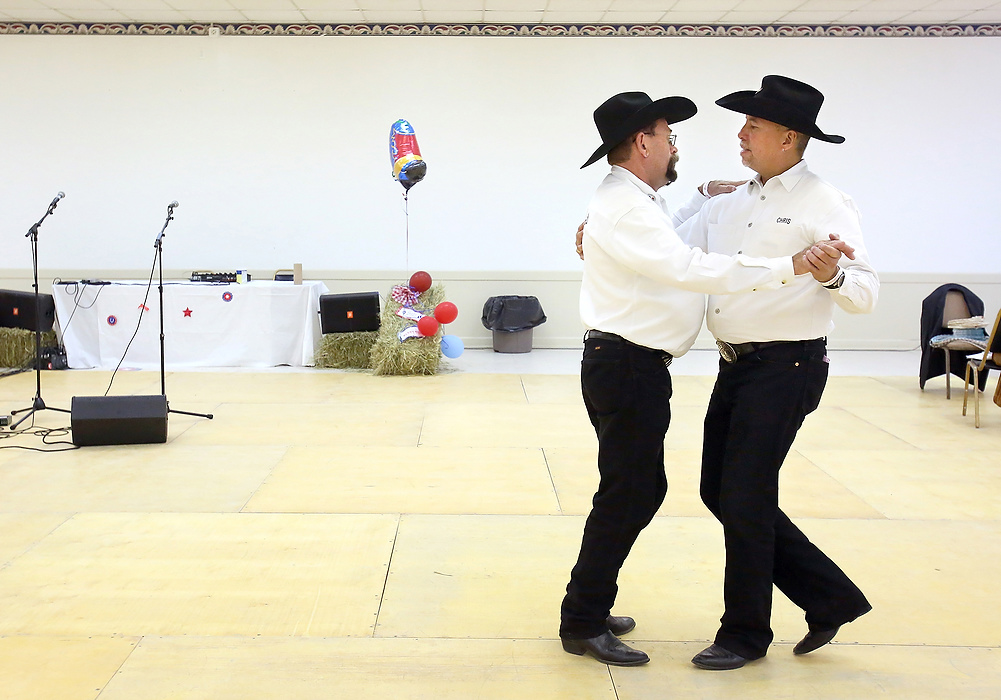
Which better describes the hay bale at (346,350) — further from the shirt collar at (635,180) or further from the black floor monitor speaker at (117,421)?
the shirt collar at (635,180)

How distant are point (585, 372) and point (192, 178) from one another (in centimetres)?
737

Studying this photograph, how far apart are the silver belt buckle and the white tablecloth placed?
18.4ft

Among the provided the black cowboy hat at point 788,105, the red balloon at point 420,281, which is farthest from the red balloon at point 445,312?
the black cowboy hat at point 788,105

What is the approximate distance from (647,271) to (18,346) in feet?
22.4

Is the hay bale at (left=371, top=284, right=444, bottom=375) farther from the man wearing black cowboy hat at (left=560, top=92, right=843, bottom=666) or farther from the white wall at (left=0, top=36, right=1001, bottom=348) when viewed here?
the man wearing black cowboy hat at (left=560, top=92, right=843, bottom=666)

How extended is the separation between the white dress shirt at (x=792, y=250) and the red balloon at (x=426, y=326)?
191 inches

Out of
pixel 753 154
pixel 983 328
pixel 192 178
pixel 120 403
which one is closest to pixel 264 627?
pixel 753 154

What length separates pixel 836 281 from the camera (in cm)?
222

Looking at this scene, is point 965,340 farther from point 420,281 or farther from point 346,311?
point 346,311

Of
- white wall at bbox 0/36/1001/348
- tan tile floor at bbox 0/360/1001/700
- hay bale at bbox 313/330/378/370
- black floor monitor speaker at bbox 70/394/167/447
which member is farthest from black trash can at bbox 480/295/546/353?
black floor monitor speaker at bbox 70/394/167/447

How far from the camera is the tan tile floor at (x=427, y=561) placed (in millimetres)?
2424

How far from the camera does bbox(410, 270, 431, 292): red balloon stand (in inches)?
290

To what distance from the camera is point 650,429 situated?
237 centimetres

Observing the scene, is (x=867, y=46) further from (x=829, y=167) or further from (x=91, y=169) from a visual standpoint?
(x=91, y=169)
